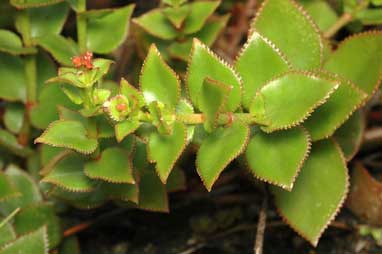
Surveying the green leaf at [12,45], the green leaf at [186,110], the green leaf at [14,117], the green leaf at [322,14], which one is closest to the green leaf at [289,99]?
the green leaf at [186,110]

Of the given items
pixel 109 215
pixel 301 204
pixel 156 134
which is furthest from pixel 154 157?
pixel 109 215

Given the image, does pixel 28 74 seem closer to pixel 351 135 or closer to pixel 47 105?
pixel 47 105

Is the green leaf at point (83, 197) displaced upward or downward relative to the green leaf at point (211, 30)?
downward

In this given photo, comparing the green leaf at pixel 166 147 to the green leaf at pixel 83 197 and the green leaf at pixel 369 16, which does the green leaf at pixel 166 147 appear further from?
the green leaf at pixel 369 16

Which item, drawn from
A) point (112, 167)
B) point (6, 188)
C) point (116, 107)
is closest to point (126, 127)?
point (116, 107)

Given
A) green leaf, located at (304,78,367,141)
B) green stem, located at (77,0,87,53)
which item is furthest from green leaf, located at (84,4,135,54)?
green leaf, located at (304,78,367,141)
